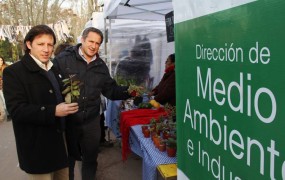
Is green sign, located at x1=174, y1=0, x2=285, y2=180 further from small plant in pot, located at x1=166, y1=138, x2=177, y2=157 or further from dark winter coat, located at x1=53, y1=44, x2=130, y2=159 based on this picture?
dark winter coat, located at x1=53, y1=44, x2=130, y2=159

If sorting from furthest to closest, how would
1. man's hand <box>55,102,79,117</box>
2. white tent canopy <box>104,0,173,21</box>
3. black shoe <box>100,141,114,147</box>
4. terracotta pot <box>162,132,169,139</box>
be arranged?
black shoe <box>100,141,114,147</box>
white tent canopy <box>104,0,173,21</box>
terracotta pot <box>162,132,169,139</box>
man's hand <box>55,102,79,117</box>

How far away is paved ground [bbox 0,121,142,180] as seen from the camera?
4326 mm

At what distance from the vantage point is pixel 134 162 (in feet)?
15.8

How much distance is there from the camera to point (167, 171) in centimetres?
238

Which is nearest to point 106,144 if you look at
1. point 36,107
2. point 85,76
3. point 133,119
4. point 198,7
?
point 133,119

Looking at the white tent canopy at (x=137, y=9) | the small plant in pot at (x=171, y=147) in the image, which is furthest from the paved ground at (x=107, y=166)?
the white tent canopy at (x=137, y=9)

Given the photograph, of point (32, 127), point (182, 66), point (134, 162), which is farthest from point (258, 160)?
point (134, 162)

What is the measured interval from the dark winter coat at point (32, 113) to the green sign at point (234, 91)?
1.31m

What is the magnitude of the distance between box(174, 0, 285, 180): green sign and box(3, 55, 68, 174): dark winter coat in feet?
4.29

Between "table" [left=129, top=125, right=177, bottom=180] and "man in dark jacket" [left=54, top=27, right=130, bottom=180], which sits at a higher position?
"man in dark jacket" [left=54, top=27, right=130, bottom=180]

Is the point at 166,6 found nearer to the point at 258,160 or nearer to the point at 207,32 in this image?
the point at 207,32

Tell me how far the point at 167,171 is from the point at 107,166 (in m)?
2.47

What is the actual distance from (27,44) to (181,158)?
1556mm

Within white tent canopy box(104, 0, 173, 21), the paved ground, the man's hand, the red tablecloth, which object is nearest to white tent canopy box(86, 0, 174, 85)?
white tent canopy box(104, 0, 173, 21)
